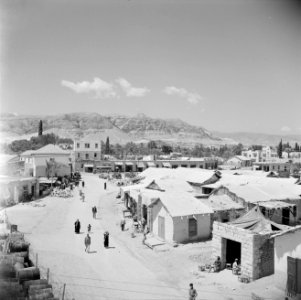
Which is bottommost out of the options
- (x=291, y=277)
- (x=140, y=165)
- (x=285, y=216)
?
(x=140, y=165)

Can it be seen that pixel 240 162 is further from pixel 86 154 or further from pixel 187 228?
pixel 187 228

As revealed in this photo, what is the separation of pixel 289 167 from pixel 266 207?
54.9 metres

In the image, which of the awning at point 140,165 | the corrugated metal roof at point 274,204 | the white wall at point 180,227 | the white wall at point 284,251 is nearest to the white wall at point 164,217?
the white wall at point 180,227

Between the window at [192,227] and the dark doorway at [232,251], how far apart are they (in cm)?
346

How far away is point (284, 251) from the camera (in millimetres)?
12617

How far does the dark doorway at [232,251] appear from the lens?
14758 mm

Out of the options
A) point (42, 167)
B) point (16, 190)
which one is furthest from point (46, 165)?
point (16, 190)

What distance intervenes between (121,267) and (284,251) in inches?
252

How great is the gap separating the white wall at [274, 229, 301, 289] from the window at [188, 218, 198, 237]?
18.8ft

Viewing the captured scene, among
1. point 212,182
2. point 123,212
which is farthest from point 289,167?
point 123,212

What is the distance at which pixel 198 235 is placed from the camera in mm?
18297

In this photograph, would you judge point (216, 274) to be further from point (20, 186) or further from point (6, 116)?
point (6, 116)

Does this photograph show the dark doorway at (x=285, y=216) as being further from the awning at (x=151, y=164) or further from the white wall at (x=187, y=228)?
the awning at (x=151, y=164)

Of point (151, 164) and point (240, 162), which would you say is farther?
point (240, 162)
